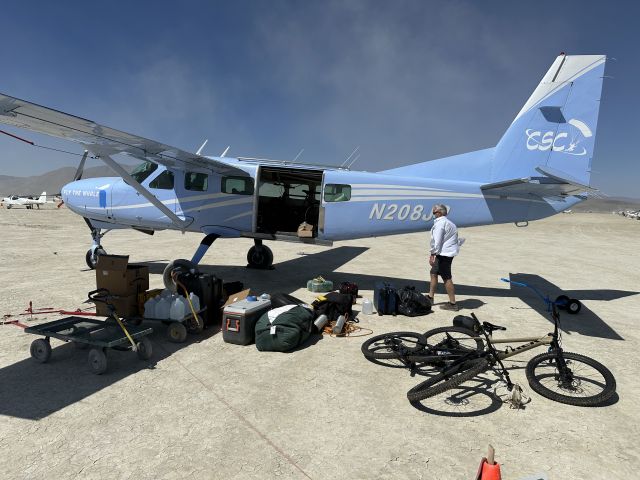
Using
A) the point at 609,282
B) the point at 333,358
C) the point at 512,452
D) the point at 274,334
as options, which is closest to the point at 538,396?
the point at 512,452

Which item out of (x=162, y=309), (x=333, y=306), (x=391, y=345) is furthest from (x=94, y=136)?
(x=391, y=345)

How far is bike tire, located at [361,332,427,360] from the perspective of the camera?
5.11 meters

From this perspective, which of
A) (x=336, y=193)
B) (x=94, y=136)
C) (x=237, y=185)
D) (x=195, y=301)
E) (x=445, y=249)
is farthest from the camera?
(x=237, y=185)

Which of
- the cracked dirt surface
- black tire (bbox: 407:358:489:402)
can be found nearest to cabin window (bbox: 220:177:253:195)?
the cracked dirt surface

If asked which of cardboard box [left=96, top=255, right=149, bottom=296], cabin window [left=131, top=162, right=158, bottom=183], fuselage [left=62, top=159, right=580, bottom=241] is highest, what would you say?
cabin window [left=131, top=162, right=158, bottom=183]

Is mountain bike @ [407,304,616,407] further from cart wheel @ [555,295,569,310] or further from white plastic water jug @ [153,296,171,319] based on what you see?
white plastic water jug @ [153,296,171,319]

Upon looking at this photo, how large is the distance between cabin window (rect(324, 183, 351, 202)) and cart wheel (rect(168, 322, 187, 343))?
16.5 ft

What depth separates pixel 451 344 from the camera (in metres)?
5.02

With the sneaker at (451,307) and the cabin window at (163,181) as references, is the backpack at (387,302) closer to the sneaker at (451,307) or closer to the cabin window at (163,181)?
the sneaker at (451,307)

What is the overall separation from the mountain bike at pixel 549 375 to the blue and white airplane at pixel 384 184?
4.00m

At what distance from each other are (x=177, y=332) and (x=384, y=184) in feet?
19.4

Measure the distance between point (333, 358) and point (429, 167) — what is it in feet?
20.7

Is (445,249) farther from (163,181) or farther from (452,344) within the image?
(163,181)

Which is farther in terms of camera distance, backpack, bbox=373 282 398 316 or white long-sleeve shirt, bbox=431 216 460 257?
white long-sleeve shirt, bbox=431 216 460 257
